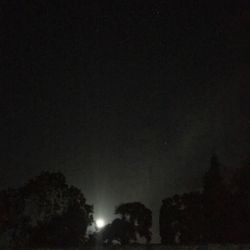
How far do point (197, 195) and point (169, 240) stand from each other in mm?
3058

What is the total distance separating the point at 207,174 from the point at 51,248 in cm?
1121

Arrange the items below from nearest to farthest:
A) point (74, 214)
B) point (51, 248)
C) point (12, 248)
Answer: point (51, 248)
point (12, 248)
point (74, 214)

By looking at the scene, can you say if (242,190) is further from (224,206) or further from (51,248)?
(51,248)

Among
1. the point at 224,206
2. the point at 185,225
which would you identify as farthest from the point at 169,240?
the point at 224,206

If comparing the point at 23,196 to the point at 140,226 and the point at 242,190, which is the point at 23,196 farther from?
the point at 242,190

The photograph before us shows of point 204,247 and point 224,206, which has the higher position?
point 224,206

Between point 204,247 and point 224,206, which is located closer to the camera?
point 204,247

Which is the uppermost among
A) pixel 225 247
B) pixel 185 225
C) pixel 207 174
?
pixel 207 174

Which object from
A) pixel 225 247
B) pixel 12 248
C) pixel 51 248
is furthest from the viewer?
pixel 12 248

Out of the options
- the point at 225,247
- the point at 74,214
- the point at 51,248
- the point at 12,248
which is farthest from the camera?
the point at 74,214

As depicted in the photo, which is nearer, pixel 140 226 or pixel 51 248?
pixel 51 248

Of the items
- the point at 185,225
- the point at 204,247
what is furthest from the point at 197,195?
the point at 204,247

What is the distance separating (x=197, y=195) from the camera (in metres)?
38.7

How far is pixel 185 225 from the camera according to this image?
123 ft
